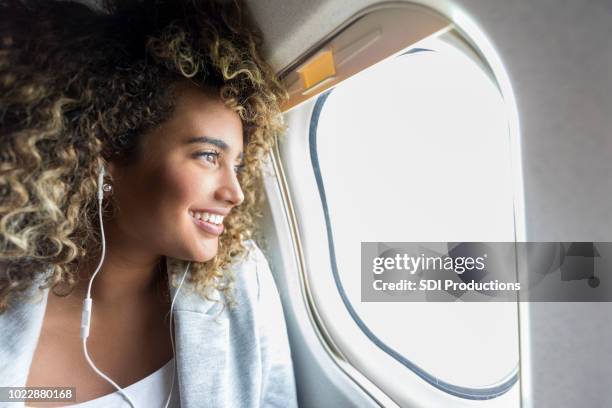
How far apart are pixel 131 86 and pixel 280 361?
91 centimetres

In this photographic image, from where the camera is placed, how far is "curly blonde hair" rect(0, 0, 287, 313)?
0.84 meters

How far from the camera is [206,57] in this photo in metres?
0.96

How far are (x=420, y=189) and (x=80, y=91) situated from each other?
3.10ft

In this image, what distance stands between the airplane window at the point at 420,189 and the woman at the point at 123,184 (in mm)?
325

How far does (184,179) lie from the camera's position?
96 cm

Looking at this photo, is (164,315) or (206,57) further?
(164,315)

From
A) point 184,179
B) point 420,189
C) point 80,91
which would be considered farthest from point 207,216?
point 420,189

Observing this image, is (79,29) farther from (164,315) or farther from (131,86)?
(164,315)

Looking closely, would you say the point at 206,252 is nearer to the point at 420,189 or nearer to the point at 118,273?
the point at 118,273

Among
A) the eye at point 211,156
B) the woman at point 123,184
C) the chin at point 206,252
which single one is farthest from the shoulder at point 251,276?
the eye at point 211,156

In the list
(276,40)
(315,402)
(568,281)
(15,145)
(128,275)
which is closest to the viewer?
(568,281)

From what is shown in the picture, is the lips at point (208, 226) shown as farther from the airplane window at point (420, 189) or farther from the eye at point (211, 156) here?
the airplane window at point (420, 189)

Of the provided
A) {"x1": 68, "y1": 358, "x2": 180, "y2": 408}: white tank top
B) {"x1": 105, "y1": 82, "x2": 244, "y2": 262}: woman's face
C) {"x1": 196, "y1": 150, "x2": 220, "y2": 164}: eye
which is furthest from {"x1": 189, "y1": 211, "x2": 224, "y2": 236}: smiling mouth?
{"x1": 68, "y1": 358, "x2": 180, "y2": 408}: white tank top

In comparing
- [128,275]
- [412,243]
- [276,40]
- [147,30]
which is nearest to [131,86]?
[147,30]
